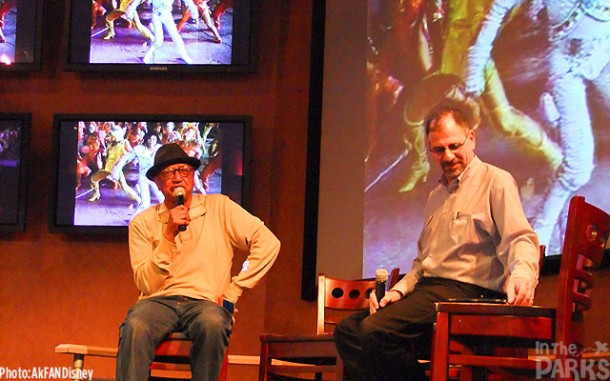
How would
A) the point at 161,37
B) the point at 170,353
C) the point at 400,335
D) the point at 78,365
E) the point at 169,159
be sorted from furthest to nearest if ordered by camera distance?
the point at 161,37 → the point at 78,365 → the point at 169,159 → the point at 170,353 → the point at 400,335

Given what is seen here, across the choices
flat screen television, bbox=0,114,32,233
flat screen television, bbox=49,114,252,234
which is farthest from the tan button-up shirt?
flat screen television, bbox=0,114,32,233

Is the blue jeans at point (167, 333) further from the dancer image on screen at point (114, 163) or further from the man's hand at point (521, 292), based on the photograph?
the dancer image on screen at point (114, 163)

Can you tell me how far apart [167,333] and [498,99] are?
1930mm

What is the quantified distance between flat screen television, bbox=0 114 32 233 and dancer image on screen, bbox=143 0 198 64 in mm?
885

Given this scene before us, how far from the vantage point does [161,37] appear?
18.9 feet

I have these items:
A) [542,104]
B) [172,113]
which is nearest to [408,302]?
[542,104]

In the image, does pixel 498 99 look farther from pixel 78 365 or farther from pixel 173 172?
pixel 78 365

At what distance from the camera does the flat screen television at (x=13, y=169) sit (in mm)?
5656

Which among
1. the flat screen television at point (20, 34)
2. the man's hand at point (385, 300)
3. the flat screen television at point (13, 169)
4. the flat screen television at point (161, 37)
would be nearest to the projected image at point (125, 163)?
the flat screen television at point (13, 169)

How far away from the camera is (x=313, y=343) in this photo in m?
3.79

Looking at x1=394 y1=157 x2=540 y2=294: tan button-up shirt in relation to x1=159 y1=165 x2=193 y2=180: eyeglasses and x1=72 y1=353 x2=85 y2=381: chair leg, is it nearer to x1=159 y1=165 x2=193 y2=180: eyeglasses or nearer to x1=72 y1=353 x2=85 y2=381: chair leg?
x1=159 y1=165 x2=193 y2=180: eyeglasses

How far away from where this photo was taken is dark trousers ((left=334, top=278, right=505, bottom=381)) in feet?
10.4

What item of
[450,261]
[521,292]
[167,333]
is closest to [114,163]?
[167,333]

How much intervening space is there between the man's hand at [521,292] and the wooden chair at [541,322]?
0.21 ft
